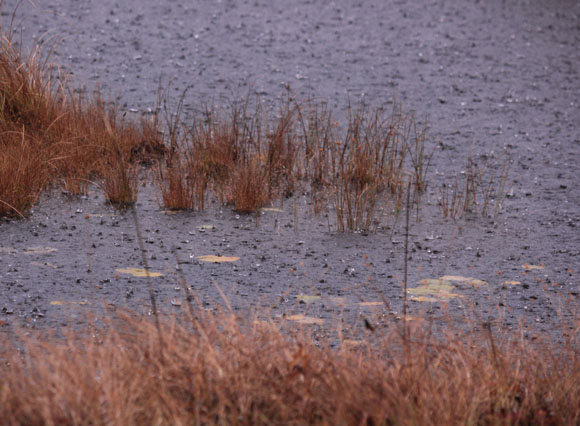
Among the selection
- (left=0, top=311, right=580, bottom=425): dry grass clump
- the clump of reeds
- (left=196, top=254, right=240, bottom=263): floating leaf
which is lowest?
(left=0, top=311, right=580, bottom=425): dry grass clump

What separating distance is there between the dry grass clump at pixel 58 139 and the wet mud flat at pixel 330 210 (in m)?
0.17

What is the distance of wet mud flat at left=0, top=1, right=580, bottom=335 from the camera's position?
13.0 feet

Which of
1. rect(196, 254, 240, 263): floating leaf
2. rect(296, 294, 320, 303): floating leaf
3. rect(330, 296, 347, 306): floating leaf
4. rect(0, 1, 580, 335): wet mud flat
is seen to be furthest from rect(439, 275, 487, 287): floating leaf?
rect(196, 254, 240, 263): floating leaf

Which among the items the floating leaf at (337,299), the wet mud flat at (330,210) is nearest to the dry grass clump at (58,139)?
the wet mud flat at (330,210)

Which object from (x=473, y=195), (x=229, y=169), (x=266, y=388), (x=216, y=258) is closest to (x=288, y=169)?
(x=229, y=169)

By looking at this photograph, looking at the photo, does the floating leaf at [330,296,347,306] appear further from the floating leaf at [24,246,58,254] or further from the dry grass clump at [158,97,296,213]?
the floating leaf at [24,246,58,254]

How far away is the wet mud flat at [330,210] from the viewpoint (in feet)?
13.0

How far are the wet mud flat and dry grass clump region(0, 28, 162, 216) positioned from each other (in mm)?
172

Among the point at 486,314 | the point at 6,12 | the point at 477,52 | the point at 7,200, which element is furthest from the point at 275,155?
the point at 6,12

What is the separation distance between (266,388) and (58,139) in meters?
3.76

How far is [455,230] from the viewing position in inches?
201

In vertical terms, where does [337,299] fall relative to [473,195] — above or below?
below

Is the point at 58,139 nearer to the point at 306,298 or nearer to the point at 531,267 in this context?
the point at 306,298

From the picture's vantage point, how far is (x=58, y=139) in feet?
18.6
